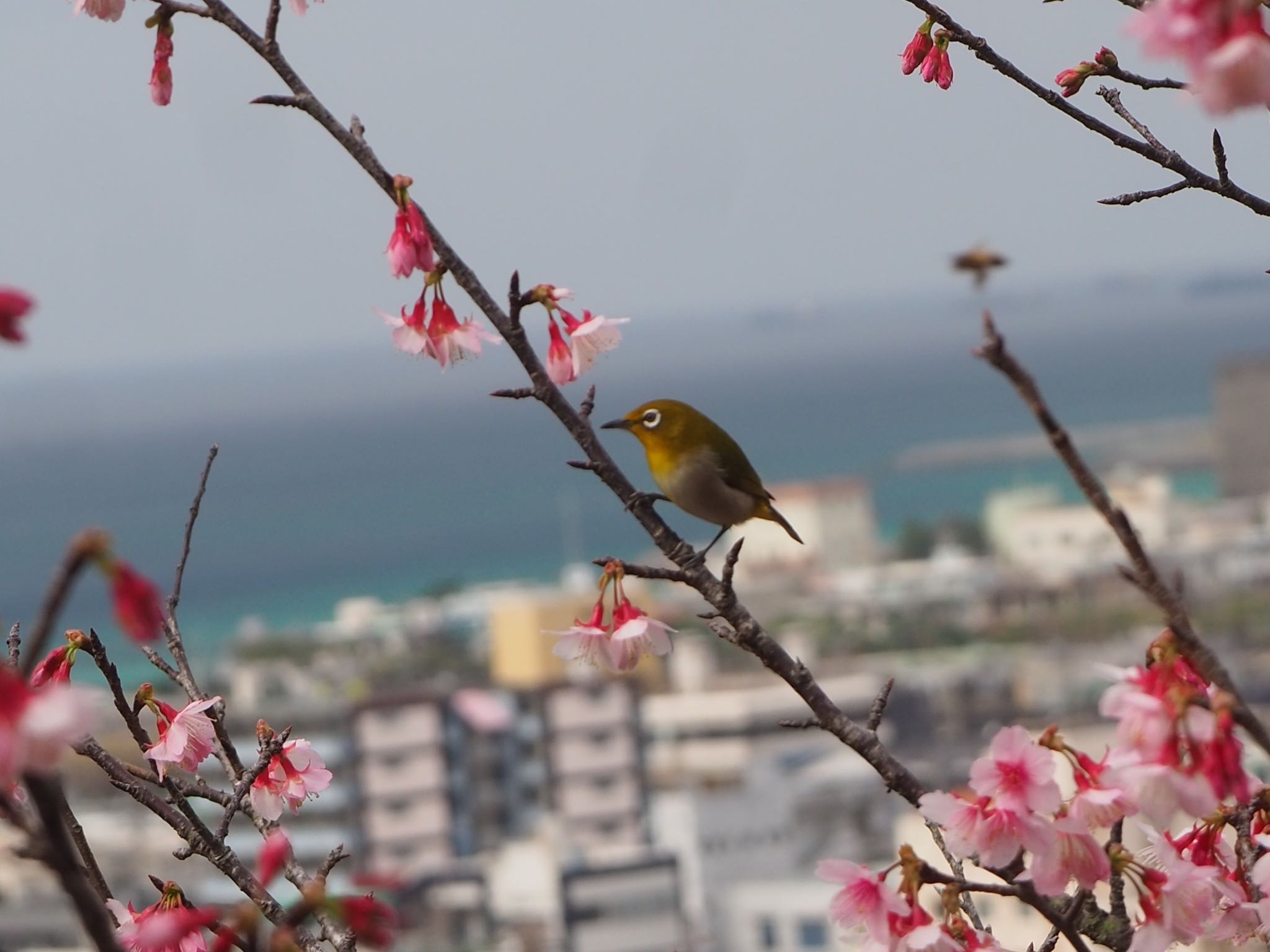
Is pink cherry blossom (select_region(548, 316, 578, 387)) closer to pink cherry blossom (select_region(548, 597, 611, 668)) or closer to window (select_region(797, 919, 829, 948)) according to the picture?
pink cherry blossom (select_region(548, 597, 611, 668))

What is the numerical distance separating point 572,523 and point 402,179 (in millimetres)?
140266

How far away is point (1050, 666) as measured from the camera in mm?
61469

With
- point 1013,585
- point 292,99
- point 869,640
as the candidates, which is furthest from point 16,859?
point 1013,585

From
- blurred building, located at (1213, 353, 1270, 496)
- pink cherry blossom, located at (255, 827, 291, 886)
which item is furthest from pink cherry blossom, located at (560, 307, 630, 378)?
blurred building, located at (1213, 353, 1270, 496)

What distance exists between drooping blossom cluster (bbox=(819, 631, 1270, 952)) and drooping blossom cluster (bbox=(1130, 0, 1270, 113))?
1.57 feet

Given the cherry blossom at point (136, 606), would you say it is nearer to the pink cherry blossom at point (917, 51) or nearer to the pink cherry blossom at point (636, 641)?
the pink cherry blossom at point (636, 641)

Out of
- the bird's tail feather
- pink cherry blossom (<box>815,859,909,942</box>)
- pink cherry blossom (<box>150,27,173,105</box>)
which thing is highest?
pink cherry blossom (<box>150,27,173,105</box>)

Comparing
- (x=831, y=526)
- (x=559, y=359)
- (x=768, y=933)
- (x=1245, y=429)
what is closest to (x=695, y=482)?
(x=559, y=359)

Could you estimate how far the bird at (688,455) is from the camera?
10.1 ft

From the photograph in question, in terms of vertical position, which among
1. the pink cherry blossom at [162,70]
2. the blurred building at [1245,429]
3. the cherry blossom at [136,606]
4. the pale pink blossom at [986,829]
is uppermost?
the blurred building at [1245,429]

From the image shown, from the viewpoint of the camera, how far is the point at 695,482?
3.11 meters

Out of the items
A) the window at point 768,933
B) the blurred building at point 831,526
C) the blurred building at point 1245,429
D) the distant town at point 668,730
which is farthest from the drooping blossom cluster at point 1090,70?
the blurred building at point 1245,429

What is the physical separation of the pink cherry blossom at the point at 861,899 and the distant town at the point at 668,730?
16.9 metres

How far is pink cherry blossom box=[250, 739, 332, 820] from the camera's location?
2.62 meters
